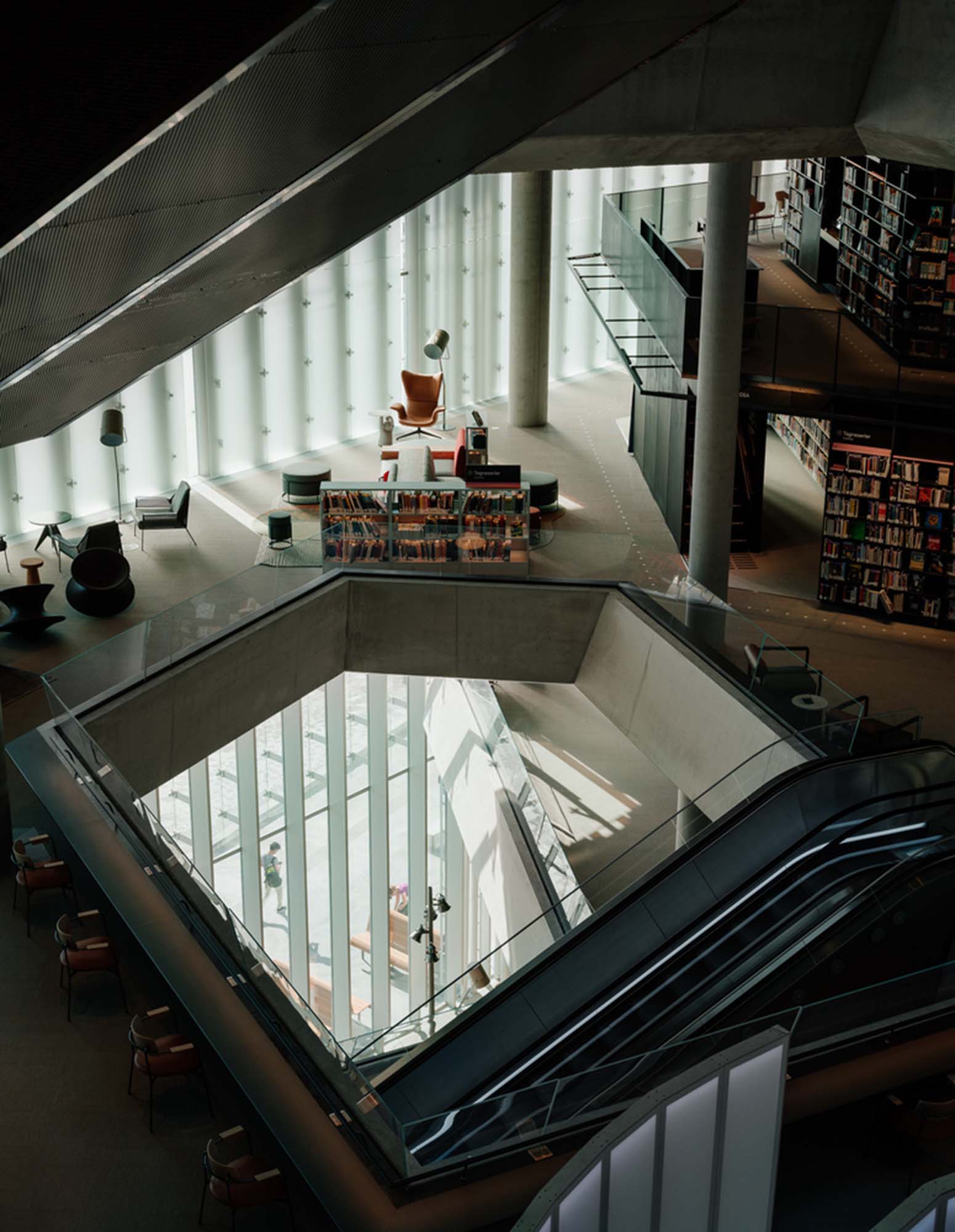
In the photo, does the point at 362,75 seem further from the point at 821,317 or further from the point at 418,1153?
the point at 821,317

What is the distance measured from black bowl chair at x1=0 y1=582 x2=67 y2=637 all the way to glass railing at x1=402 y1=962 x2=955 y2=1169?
7.94 metres

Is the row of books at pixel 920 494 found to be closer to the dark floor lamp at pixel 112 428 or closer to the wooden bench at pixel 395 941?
the dark floor lamp at pixel 112 428

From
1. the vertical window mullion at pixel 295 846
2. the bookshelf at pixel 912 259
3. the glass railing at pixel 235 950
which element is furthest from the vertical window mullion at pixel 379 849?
the bookshelf at pixel 912 259

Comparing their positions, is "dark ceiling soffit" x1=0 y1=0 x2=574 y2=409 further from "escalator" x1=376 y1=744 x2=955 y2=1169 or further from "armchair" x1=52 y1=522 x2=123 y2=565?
"armchair" x1=52 y1=522 x2=123 y2=565

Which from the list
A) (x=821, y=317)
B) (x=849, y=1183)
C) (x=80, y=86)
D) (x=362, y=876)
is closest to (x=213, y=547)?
(x=362, y=876)

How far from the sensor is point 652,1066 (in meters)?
8.08

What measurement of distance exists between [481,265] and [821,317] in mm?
7936

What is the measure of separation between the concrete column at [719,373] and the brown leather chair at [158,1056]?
887 centimetres

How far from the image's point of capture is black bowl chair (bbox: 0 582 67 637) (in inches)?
562

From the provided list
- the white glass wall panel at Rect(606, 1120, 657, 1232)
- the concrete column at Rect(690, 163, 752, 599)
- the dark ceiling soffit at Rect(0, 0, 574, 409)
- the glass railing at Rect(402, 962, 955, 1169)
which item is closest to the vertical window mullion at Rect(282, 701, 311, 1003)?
the concrete column at Rect(690, 163, 752, 599)

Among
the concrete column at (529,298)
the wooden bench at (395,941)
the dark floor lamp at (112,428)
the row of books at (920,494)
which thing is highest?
the concrete column at (529,298)

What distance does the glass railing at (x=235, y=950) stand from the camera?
7.97 m

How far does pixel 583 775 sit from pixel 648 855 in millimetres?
7043

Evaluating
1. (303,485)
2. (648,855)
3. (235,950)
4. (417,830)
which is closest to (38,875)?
(235,950)
